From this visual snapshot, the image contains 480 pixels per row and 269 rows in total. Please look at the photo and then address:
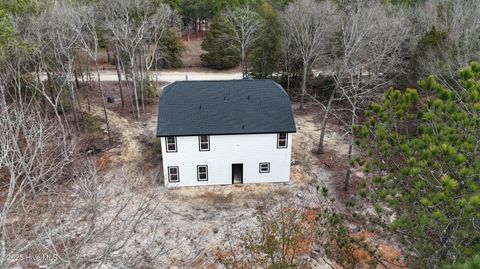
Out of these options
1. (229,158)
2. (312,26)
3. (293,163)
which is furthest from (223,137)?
(312,26)

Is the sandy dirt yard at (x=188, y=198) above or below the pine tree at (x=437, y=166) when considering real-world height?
below

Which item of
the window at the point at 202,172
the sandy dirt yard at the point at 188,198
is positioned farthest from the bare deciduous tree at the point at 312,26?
the window at the point at 202,172

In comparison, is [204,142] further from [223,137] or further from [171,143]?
[171,143]

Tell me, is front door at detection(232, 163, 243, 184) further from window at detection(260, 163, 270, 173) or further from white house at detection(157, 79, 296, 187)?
window at detection(260, 163, 270, 173)

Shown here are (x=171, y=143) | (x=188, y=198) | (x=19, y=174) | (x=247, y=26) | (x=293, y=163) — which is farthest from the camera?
(x=247, y=26)

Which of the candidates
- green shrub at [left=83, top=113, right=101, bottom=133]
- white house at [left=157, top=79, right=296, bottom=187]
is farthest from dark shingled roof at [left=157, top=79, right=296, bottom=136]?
green shrub at [left=83, top=113, right=101, bottom=133]

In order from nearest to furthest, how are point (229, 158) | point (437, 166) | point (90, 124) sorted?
point (437, 166)
point (229, 158)
point (90, 124)

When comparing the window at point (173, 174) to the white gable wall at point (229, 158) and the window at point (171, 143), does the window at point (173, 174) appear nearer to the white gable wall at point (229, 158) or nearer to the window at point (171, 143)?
the white gable wall at point (229, 158)
